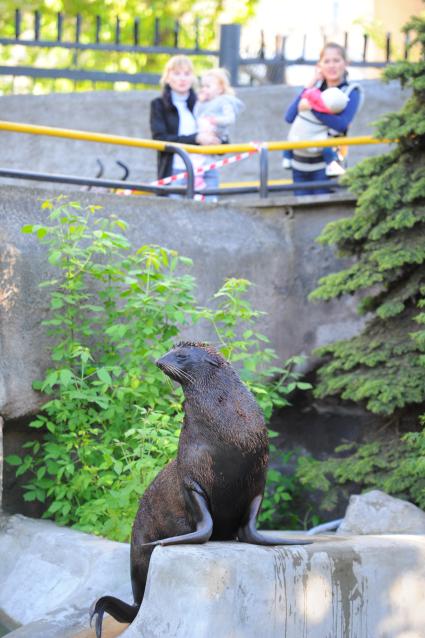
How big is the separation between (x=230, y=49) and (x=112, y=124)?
1.60 metres

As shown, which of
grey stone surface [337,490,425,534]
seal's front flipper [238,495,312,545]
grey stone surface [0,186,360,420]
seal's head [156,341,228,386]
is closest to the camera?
seal's front flipper [238,495,312,545]

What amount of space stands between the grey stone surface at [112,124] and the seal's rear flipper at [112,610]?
7403 millimetres

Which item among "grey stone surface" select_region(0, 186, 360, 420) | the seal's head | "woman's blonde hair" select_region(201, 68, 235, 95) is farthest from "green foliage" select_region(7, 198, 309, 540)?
"woman's blonde hair" select_region(201, 68, 235, 95)

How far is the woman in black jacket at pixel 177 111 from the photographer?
9.54 meters

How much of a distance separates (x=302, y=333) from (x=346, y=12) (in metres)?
18.8

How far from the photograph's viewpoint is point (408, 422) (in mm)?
7598

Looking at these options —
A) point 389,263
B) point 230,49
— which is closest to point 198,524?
point 389,263

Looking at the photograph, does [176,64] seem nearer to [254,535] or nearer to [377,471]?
[377,471]

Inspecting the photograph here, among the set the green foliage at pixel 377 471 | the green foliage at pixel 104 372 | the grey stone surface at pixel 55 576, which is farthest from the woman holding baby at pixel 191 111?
the grey stone surface at pixel 55 576

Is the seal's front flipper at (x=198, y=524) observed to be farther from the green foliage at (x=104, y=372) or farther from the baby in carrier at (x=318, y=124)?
the baby in carrier at (x=318, y=124)

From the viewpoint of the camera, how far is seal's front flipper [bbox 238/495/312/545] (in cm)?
493

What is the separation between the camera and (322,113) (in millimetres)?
9328

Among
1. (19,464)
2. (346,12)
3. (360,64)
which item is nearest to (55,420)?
(19,464)

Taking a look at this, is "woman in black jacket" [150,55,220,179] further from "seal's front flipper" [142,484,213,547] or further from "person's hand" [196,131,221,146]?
"seal's front flipper" [142,484,213,547]
